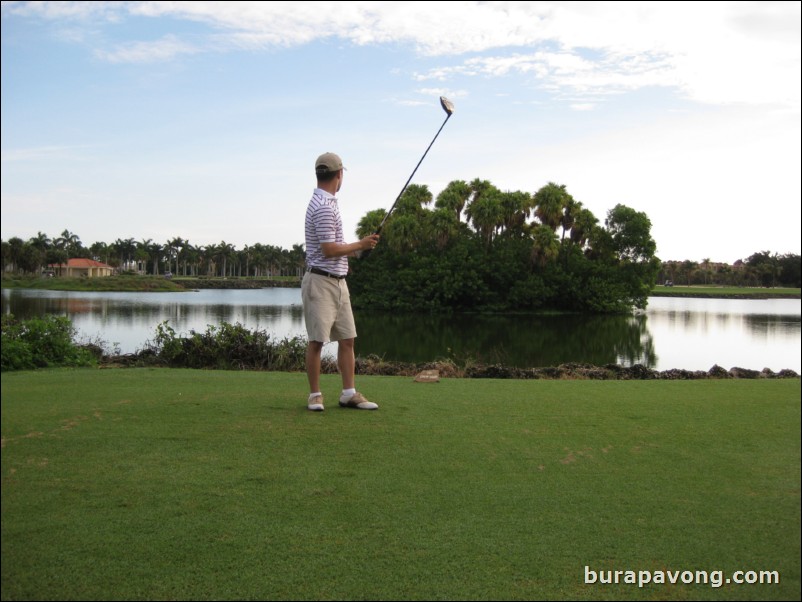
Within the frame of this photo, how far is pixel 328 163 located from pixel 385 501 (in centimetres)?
290

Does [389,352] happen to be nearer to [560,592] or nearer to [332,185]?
[332,185]

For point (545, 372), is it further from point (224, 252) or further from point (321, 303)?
point (224, 252)

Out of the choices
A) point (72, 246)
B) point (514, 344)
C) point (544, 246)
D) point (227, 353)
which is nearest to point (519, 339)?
point (514, 344)

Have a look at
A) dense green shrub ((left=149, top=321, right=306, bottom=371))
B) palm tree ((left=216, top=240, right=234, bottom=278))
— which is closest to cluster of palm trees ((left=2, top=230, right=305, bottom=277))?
palm tree ((left=216, top=240, right=234, bottom=278))

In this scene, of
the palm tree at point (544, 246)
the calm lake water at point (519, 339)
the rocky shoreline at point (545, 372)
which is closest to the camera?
the rocky shoreline at point (545, 372)

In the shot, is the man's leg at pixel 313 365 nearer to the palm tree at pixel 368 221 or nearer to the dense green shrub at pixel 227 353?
the dense green shrub at pixel 227 353

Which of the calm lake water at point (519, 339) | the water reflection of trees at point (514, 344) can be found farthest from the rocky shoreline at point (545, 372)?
the water reflection of trees at point (514, 344)

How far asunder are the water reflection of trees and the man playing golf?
36.6 ft

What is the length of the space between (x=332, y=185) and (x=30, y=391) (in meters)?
2.64

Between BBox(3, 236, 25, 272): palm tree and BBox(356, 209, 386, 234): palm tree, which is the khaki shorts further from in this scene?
BBox(356, 209, 386, 234): palm tree

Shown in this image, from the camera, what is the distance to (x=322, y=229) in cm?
510

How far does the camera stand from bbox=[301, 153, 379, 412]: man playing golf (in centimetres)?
510

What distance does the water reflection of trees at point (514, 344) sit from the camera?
20484mm

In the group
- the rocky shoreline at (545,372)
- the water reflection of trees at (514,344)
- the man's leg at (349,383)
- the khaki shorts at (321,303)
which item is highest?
the khaki shorts at (321,303)
